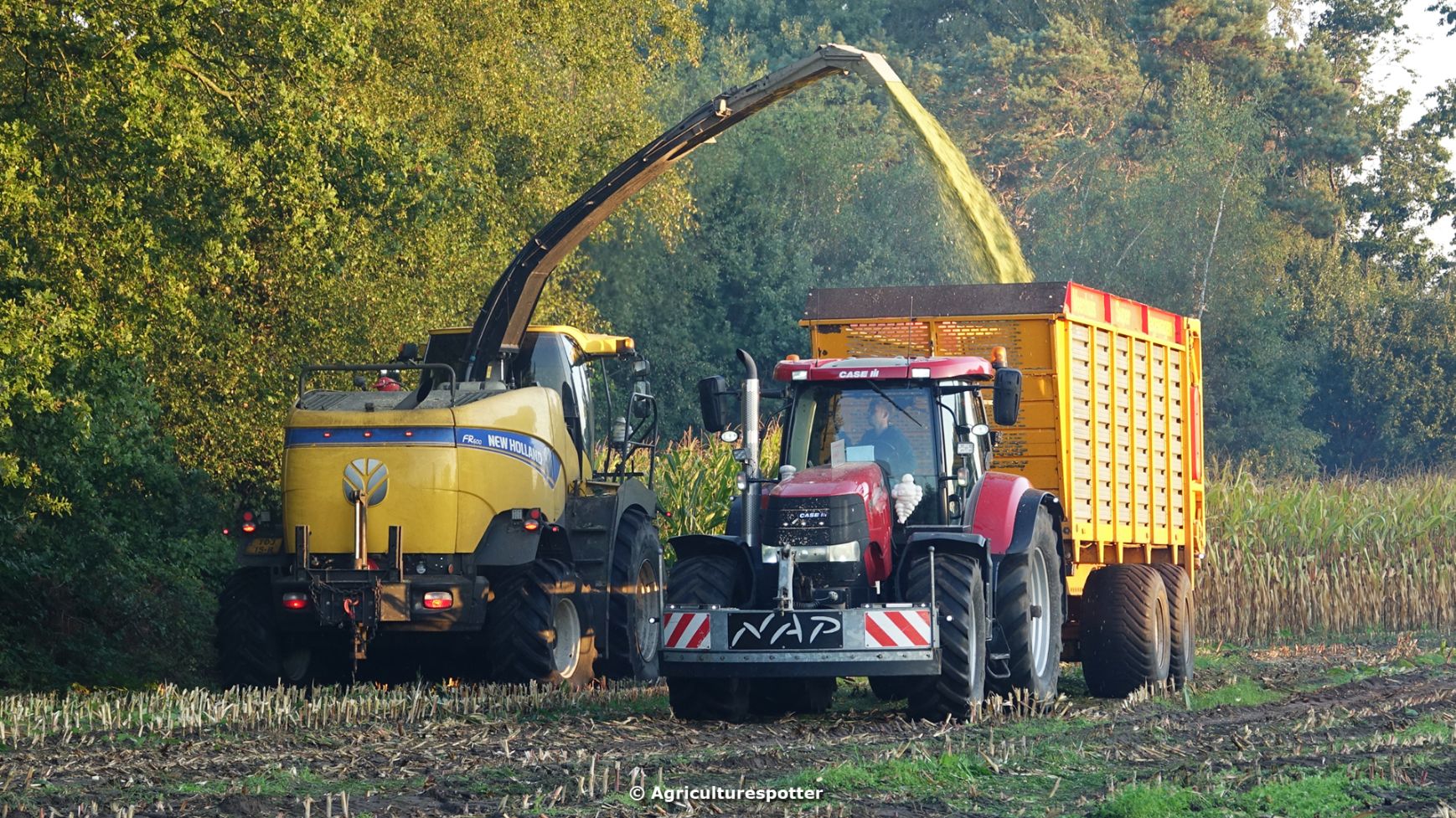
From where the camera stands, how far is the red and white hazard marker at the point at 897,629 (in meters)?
11.8

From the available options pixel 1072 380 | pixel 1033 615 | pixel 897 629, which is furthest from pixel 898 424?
pixel 1072 380

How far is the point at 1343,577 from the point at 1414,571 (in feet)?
3.56

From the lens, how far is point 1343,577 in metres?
22.7

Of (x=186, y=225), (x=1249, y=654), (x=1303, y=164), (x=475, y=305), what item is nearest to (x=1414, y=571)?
(x=1249, y=654)

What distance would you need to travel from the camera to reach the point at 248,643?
46.3 ft

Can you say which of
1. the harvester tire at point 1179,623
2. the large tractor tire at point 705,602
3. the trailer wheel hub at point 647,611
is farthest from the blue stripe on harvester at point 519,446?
the harvester tire at point 1179,623

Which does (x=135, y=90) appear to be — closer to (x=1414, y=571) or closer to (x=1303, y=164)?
(x=1414, y=571)

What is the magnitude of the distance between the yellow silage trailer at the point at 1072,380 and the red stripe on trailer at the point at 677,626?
3.40m

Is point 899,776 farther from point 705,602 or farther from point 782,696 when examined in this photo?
point 782,696

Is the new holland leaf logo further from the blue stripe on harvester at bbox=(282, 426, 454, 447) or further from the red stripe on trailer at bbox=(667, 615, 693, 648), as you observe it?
the red stripe on trailer at bbox=(667, 615, 693, 648)

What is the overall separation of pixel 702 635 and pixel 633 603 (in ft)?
10.8

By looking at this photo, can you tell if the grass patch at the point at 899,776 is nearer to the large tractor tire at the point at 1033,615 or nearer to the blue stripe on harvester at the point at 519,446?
the large tractor tire at the point at 1033,615

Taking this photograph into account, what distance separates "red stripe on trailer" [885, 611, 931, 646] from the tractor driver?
1.30 meters

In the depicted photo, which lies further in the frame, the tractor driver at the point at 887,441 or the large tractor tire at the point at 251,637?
the large tractor tire at the point at 251,637
